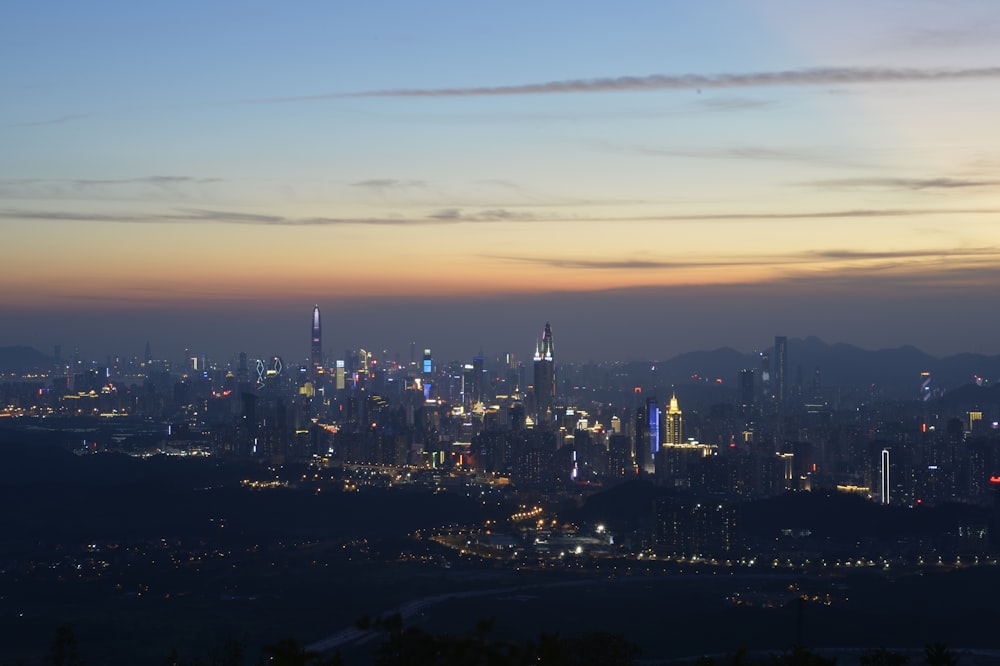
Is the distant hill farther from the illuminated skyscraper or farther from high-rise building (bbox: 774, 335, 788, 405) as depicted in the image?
the illuminated skyscraper

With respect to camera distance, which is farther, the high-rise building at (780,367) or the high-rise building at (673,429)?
the high-rise building at (780,367)

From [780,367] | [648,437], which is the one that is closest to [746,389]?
[780,367]

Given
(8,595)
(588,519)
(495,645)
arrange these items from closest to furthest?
(495,645)
(8,595)
(588,519)

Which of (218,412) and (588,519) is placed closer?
(588,519)

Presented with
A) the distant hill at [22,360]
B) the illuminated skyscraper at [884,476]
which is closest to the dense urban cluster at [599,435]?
the illuminated skyscraper at [884,476]

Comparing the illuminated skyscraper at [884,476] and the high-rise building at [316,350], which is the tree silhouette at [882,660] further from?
the high-rise building at [316,350]

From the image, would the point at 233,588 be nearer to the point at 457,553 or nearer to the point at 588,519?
the point at 457,553

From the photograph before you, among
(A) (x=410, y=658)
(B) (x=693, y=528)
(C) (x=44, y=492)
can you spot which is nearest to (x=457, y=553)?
(B) (x=693, y=528)

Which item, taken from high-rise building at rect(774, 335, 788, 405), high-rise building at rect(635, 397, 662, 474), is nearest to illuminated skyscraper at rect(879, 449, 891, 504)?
high-rise building at rect(635, 397, 662, 474)
